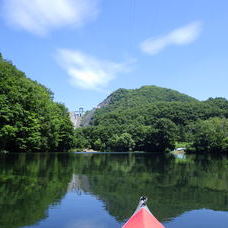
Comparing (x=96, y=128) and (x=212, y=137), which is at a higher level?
(x=96, y=128)

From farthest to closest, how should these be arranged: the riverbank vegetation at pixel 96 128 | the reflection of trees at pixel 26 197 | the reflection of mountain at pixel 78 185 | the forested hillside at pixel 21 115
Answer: the riverbank vegetation at pixel 96 128
the forested hillside at pixel 21 115
the reflection of mountain at pixel 78 185
the reflection of trees at pixel 26 197

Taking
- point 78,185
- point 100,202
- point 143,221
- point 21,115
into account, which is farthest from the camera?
point 21,115

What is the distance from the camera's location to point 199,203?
16969mm

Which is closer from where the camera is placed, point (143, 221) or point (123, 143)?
point (143, 221)

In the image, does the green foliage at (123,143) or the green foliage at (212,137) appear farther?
the green foliage at (123,143)

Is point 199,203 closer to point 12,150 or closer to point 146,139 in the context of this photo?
point 12,150

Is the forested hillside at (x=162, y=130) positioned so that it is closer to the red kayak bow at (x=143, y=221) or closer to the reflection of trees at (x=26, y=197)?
the reflection of trees at (x=26, y=197)

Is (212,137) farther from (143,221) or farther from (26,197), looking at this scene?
(143,221)

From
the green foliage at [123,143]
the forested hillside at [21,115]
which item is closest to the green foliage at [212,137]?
the green foliage at [123,143]

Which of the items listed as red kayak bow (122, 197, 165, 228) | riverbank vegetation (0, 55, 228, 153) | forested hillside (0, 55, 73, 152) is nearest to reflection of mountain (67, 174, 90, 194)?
red kayak bow (122, 197, 165, 228)

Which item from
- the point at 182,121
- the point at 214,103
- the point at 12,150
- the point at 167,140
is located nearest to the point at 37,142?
the point at 12,150

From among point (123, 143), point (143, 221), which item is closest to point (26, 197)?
point (143, 221)

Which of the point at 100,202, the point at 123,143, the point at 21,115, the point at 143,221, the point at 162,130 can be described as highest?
the point at 162,130

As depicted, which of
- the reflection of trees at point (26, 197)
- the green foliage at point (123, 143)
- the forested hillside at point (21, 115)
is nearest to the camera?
the reflection of trees at point (26, 197)
